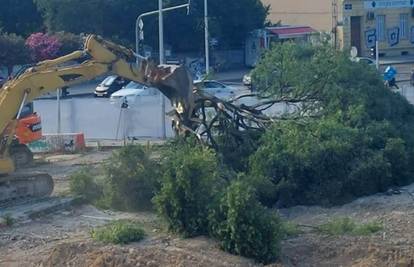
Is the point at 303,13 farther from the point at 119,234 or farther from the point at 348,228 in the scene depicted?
the point at 119,234

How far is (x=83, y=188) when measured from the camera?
25.0 meters

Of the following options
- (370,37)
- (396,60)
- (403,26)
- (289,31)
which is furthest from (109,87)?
(403,26)

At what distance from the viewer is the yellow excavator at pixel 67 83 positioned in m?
24.1

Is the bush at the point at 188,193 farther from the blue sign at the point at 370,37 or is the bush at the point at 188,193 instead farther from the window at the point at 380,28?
the window at the point at 380,28

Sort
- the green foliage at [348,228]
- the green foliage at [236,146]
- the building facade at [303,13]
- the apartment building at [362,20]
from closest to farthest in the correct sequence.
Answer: the green foliage at [348,228] → the green foliage at [236,146] → the apartment building at [362,20] → the building facade at [303,13]

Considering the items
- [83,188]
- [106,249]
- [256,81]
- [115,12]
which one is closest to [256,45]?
[115,12]

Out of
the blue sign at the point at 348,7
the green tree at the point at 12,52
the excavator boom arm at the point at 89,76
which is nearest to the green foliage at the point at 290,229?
the excavator boom arm at the point at 89,76

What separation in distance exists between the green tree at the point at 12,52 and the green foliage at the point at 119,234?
4306cm

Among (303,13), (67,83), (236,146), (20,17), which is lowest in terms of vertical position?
(236,146)

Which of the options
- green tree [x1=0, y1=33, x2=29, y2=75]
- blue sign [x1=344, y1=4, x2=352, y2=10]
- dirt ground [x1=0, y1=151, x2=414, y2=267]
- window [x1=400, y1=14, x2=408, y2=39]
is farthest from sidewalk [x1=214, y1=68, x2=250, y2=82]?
dirt ground [x1=0, y1=151, x2=414, y2=267]

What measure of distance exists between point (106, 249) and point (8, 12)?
183 feet

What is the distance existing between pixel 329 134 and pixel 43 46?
4296 centimetres

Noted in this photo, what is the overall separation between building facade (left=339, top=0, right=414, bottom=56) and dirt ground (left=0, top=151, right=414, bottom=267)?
55570mm

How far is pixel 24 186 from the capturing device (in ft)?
81.7
